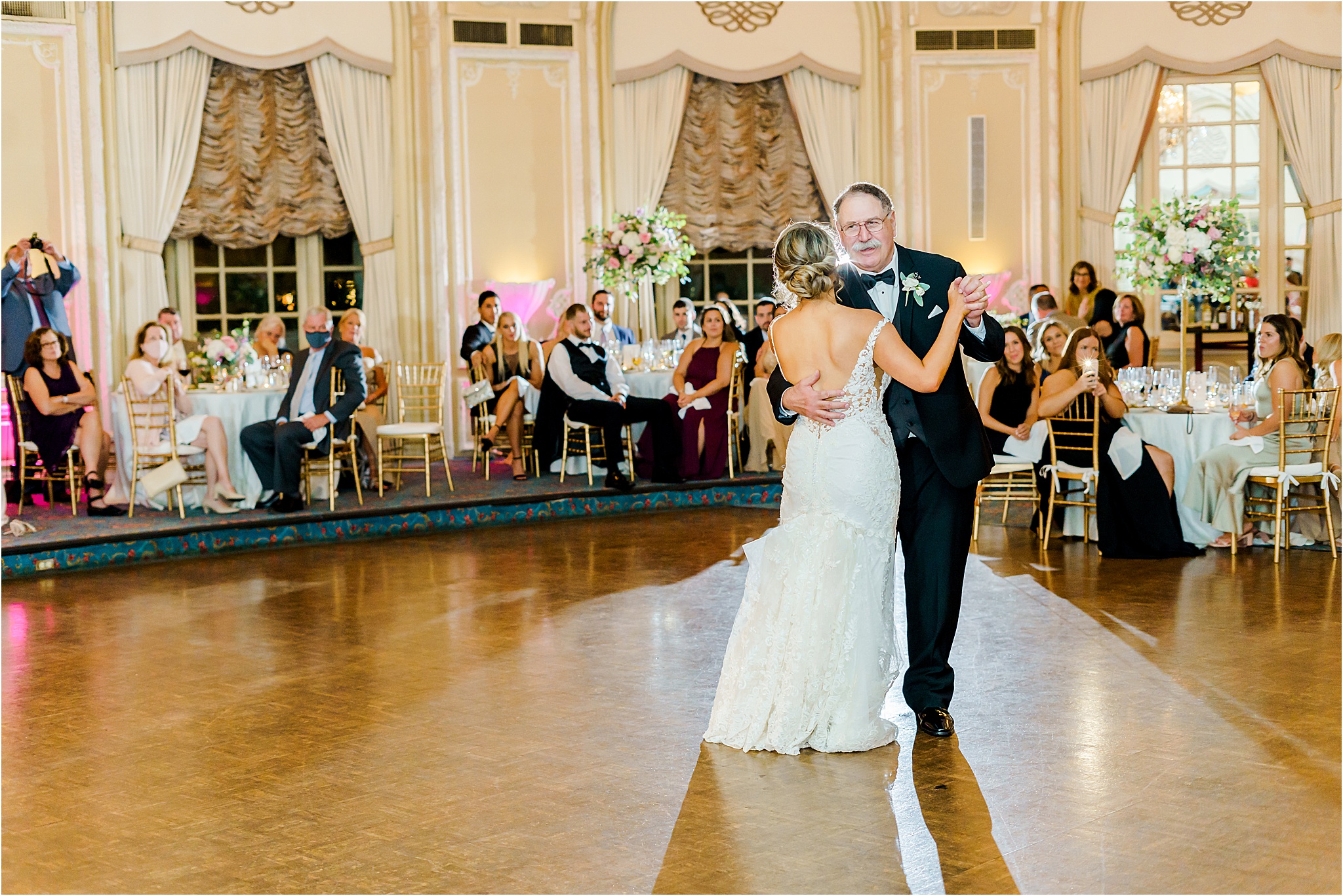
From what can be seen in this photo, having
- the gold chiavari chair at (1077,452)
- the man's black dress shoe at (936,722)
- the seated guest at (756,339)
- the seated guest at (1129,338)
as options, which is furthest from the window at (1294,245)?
the man's black dress shoe at (936,722)

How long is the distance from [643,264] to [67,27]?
485 cm

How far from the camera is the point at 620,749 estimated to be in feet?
12.7

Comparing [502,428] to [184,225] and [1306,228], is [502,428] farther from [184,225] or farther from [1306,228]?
[1306,228]

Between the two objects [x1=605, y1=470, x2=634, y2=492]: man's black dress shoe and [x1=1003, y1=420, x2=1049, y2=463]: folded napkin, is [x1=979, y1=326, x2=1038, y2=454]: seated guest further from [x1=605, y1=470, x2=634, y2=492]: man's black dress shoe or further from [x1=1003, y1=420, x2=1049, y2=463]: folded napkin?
[x1=605, y1=470, x2=634, y2=492]: man's black dress shoe

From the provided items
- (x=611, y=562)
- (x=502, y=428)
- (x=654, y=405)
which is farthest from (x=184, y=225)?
(x=611, y=562)

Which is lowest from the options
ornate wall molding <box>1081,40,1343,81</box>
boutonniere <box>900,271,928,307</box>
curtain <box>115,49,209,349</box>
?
boutonniere <box>900,271,928,307</box>

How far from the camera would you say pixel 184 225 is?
1128 centimetres

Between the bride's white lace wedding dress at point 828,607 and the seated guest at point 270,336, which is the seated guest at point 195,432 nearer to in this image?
the seated guest at point 270,336

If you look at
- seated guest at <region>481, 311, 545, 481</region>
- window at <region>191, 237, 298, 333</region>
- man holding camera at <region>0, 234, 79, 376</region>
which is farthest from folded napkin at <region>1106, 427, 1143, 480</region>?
window at <region>191, 237, 298, 333</region>

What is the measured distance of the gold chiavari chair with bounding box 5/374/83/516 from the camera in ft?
27.3

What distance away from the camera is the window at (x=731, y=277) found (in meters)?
12.6

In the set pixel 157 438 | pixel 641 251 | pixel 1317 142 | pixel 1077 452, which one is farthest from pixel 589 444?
pixel 1317 142

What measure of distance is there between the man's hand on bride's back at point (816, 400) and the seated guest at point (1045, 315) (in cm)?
613

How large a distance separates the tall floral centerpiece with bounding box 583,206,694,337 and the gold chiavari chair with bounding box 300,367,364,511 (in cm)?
295
